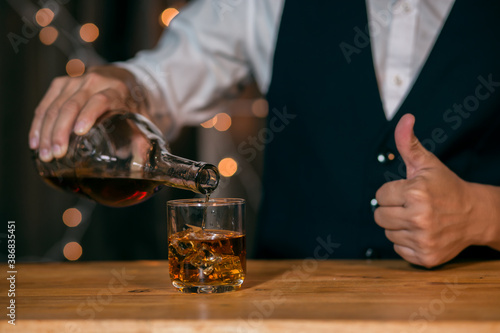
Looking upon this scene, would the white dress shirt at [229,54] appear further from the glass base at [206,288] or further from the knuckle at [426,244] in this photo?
the glass base at [206,288]

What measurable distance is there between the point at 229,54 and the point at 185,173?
0.72 m

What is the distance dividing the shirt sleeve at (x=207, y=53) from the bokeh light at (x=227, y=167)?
908 millimetres

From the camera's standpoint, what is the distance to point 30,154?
2.05m

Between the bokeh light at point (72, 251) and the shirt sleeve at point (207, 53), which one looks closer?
the shirt sleeve at point (207, 53)

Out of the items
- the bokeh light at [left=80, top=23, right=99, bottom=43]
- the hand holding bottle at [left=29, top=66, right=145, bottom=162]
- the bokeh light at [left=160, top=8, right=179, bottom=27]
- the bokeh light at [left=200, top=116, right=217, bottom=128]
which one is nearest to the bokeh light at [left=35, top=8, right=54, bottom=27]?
the bokeh light at [left=80, top=23, right=99, bottom=43]

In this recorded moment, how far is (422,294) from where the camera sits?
2.56 feet

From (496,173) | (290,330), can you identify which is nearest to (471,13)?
(496,173)

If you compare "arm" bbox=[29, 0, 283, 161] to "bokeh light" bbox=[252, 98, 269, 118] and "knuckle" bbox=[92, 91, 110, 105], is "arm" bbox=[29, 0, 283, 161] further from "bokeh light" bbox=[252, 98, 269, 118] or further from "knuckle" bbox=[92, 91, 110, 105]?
"bokeh light" bbox=[252, 98, 269, 118]

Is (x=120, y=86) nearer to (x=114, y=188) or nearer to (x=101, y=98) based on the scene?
(x=101, y=98)

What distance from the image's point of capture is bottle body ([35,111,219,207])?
3.13 ft

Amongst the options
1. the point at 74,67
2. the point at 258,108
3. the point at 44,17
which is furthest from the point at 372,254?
the point at 44,17

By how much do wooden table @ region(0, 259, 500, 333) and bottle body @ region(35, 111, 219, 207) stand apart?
156 millimetres

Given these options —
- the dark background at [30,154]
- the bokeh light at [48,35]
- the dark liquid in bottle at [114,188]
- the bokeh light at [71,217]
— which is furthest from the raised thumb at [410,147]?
the bokeh light at [48,35]

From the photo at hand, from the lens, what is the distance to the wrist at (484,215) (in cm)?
102
